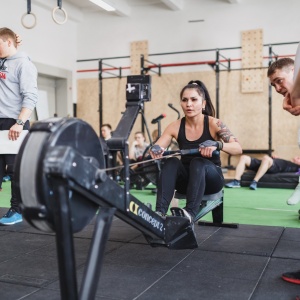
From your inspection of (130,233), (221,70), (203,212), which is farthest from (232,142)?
(221,70)

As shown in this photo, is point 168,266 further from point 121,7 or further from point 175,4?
point 121,7

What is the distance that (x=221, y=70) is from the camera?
838 cm

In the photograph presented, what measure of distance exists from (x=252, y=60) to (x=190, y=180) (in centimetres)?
631

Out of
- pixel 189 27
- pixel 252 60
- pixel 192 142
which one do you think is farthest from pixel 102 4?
pixel 192 142

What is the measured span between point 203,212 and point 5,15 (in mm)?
6553

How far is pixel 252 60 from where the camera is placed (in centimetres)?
827

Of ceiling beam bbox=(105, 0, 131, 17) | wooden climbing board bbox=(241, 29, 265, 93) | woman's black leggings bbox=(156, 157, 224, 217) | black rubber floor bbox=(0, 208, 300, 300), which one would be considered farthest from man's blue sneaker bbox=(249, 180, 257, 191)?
ceiling beam bbox=(105, 0, 131, 17)

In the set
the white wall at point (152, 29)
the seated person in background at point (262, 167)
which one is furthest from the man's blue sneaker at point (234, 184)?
the white wall at point (152, 29)

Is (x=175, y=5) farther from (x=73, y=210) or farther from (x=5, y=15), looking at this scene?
(x=73, y=210)

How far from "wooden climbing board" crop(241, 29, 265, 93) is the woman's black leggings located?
5.94 metres

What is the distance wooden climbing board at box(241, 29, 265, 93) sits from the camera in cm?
824

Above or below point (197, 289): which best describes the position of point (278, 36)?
above

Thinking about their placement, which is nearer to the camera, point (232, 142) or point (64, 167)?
point (64, 167)

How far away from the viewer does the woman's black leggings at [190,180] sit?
249 cm
